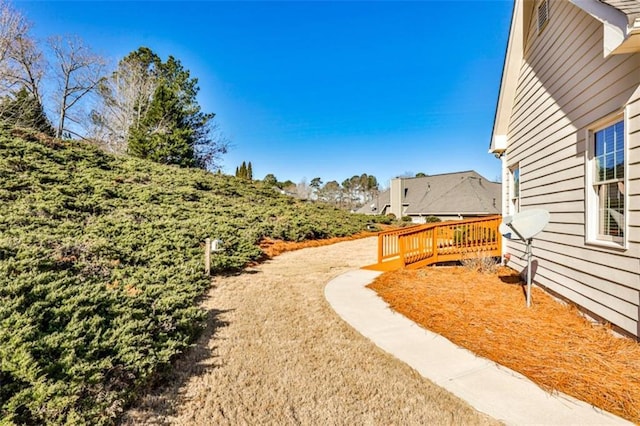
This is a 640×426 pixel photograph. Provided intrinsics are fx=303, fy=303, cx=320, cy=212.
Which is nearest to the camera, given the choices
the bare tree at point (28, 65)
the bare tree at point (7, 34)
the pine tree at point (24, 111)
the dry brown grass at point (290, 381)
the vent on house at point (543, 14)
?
the dry brown grass at point (290, 381)

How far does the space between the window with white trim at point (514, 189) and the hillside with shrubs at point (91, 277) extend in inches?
261

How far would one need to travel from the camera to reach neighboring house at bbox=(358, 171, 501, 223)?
21.1 metres

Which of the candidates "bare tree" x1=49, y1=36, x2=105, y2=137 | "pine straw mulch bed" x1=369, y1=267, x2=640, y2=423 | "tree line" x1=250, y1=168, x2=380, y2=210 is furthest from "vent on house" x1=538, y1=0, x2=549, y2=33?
"tree line" x1=250, y1=168, x2=380, y2=210

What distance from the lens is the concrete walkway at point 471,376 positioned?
236cm

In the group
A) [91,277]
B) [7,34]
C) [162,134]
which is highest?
[7,34]

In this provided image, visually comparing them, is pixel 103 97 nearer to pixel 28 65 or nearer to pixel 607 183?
pixel 28 65

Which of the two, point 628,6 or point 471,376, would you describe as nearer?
point 471,376

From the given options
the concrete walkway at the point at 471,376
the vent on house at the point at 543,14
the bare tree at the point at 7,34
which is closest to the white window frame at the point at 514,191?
the vent on house at the point at 543,14

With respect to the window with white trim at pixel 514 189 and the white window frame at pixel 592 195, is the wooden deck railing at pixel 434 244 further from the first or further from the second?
the white window frame at pixel 592 195

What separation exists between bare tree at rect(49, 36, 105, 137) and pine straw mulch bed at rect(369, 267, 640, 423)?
25824mm

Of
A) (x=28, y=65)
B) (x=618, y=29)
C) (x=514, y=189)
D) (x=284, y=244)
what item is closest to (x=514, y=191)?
(x=514, y=189)

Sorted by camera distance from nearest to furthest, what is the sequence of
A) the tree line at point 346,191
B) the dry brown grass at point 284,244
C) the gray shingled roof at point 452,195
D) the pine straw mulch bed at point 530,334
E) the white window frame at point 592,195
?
the pine straw mulch bed at point 530,334 → the white window frame at point 592,195 → the dry brown grass at point 284,244 → the gray shingled roof at point 452,195 → the tree line at point 346,191

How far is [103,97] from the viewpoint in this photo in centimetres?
2312

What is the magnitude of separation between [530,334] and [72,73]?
2900 centimetres
